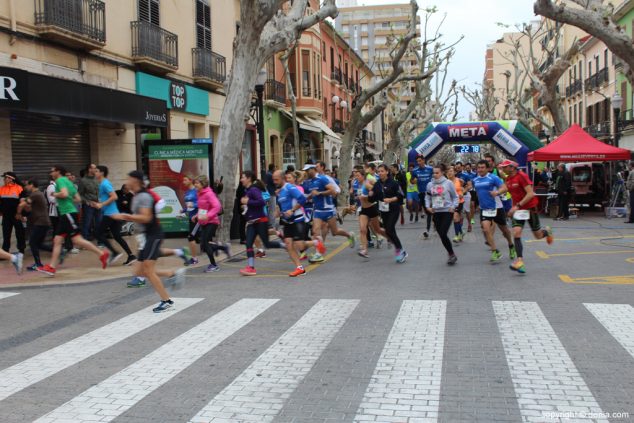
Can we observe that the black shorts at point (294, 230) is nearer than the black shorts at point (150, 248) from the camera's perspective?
No

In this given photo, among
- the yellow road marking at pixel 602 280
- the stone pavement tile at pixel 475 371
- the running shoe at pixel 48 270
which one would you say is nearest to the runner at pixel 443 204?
the yellow road marking at pixel 602 280

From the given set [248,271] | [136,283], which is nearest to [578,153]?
[248,271]

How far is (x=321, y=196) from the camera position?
12352mm

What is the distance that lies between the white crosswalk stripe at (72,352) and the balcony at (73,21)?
842cm

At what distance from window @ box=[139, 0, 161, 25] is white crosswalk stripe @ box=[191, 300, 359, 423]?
13478mm

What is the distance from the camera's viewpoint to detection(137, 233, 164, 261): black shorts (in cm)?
759

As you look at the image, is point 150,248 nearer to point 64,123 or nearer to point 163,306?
point 163,306

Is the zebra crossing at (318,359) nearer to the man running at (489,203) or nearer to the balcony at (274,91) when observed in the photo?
the man running at (489,203)

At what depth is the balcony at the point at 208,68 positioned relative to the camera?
2098cm

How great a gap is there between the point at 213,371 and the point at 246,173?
5938mm

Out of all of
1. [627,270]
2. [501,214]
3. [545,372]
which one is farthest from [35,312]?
[627,270]

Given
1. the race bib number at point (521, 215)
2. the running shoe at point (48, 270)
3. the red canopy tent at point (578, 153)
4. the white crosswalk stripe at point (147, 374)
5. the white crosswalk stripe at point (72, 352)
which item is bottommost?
the white crosswalk stripe at point (72, 352)

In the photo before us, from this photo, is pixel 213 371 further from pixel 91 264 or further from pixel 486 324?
pixel 91 264

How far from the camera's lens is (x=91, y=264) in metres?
11.9
